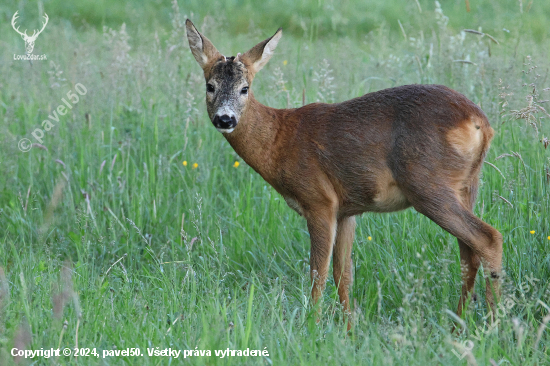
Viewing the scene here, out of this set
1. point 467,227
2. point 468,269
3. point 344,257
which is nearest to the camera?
point 467,227

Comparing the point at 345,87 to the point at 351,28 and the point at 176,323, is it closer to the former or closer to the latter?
the point at 176,323

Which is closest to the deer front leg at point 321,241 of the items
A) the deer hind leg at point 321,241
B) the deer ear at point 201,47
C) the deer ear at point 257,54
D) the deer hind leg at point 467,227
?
the deer hind leg at point 321,241

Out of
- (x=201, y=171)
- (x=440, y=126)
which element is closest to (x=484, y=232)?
(x=440, y=126)

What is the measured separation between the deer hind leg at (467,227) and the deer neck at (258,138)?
1014 mm

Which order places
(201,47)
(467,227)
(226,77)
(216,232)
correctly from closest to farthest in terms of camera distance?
(467,227)
(226,77)
(216,232)
(201,47)

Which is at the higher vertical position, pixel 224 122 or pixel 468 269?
pixel 224 122

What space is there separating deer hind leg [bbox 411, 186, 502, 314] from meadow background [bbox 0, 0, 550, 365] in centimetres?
14

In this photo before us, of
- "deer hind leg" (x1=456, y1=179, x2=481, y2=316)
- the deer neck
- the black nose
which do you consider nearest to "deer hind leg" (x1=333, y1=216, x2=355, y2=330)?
the deer neck

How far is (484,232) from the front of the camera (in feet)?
11.9

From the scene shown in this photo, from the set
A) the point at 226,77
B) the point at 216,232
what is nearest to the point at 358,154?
the point at 226,77

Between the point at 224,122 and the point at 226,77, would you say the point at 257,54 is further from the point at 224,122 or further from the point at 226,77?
the point at 224,122

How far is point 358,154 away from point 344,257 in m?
0.63

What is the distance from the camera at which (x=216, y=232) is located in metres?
4.44

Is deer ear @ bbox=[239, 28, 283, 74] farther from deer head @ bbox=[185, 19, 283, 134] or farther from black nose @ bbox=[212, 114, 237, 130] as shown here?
black nose @ bbox=[212, 114, 237, 130]
